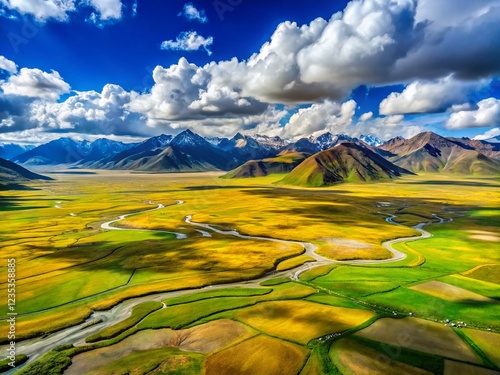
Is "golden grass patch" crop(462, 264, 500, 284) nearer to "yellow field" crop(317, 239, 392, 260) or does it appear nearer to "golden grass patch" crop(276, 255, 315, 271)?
"yellow field" crop(317, 239, 392, 260)

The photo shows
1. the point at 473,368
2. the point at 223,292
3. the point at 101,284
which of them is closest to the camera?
the point at 473,368

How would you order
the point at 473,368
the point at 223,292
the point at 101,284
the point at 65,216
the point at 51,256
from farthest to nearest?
the point at 65,216, the point at 51,256, the point at 101,284, the point at 223,292, the point at 473,368

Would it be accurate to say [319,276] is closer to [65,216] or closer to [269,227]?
[269,227]

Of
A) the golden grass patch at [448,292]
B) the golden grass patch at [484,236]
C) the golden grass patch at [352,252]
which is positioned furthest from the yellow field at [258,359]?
the golden grass patch at [484,236]

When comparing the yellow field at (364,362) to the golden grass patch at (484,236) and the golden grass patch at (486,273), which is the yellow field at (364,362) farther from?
the golden grass patch at (484,236)

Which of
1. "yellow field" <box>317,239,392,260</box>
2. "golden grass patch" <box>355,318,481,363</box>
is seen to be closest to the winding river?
"yellow field" <box>317,239,392,260</box>

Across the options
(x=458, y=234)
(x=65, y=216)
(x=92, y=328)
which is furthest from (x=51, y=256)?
(x=458, y=234)

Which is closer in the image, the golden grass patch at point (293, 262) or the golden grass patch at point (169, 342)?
the golden grass patch at point (169, 342)
